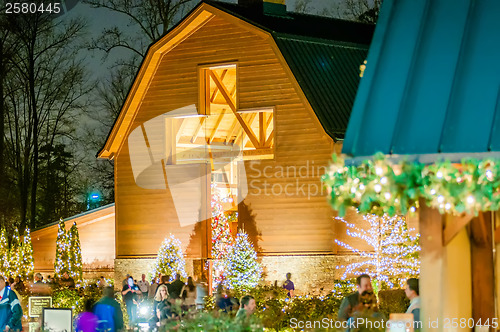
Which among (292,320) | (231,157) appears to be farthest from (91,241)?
(292,320)

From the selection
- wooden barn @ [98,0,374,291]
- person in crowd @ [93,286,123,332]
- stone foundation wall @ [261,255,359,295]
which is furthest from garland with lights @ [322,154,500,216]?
wooden barn @ [98,0,374,291]

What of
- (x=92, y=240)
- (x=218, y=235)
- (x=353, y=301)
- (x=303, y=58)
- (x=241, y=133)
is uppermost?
(x=303, y=58)

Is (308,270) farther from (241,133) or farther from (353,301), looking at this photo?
(353,301)

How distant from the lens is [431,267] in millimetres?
9859

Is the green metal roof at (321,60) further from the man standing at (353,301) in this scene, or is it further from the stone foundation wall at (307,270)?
the man standing at (353,301)

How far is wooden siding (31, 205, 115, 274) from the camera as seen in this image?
125ft

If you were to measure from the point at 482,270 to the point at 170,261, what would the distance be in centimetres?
2036

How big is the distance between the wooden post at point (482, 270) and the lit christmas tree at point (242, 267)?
1814 centimetres

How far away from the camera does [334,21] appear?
39.0m

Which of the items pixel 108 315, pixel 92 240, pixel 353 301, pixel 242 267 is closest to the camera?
pixel 353 301

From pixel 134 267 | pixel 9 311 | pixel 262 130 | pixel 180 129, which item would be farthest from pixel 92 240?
pixel 9 311

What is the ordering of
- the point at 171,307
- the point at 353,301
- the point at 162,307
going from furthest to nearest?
1. the point at 162,307
2. the point at 171,307
3. the point at 353,301

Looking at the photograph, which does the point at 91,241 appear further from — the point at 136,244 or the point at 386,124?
the point at 386,124

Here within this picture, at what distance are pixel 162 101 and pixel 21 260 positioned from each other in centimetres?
975
